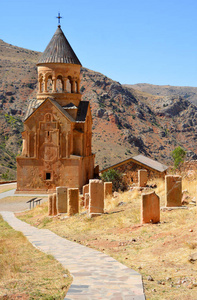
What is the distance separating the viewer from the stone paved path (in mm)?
6373

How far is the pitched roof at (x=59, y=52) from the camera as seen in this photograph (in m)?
32.2

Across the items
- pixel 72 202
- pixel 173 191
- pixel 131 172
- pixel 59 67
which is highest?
pixel 59 67

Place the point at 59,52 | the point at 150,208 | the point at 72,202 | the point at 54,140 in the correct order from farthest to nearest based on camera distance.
Result: the point at 59,52 → the point at 54,140 → the point at 72,202 → the point at 150,208

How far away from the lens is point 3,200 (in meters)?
27.9

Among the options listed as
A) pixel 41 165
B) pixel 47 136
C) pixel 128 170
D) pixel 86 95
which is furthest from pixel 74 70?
pixel 86 95

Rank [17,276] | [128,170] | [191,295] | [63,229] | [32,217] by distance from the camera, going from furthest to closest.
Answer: [128,170], [32,217], [63,229], [17,276], [191,295]

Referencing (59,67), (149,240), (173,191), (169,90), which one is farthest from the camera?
(169,90)

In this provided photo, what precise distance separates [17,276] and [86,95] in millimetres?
75318

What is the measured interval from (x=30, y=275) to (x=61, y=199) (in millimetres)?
9222

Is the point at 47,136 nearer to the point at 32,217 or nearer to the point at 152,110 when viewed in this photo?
the point at 32,217

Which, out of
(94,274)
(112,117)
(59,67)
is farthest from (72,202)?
(112,117)

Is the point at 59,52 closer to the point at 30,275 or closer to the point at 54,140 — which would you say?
the point at 54,140

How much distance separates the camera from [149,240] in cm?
988

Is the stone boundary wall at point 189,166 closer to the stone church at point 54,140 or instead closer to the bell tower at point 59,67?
the stone church at point 54,140
